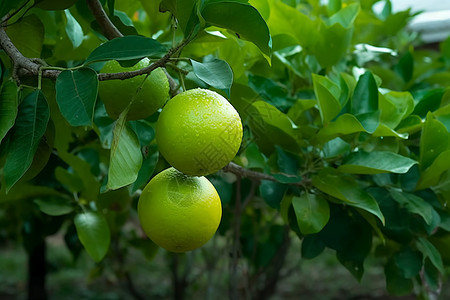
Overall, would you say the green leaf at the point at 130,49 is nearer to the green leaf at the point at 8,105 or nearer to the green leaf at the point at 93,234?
the green leaf at the point at 8,105

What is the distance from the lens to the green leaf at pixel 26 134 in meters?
0.64

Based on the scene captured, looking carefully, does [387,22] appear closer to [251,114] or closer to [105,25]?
[251,114]

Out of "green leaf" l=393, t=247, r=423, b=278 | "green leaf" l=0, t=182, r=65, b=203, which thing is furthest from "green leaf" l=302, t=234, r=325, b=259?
"green leaf" l=0, t=182, r=65, b=203

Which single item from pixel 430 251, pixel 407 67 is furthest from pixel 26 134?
pixel 407 67

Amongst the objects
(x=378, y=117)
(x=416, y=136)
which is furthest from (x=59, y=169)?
(x=416, y=136)

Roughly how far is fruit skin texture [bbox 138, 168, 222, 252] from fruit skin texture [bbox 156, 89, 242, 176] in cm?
5

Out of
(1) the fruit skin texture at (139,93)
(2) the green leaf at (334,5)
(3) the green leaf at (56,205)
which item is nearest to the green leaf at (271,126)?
(1) the fruit skin texture at (139,93)

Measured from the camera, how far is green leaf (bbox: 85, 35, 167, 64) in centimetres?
61

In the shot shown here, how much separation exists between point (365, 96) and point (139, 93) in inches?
21.0

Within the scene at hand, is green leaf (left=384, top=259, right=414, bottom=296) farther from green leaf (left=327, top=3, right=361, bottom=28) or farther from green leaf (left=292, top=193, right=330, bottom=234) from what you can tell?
green leaf (left=327, top=3, right=361, bottom=28)

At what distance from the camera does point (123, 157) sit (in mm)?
615

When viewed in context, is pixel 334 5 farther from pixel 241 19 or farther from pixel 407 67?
pixel 241 19

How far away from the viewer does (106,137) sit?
100 cm

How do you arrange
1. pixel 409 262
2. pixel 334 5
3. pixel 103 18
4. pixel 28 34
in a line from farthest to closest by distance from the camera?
pixel 334 5
pixel 409 262
pixel 28 34
pixel 103 18
